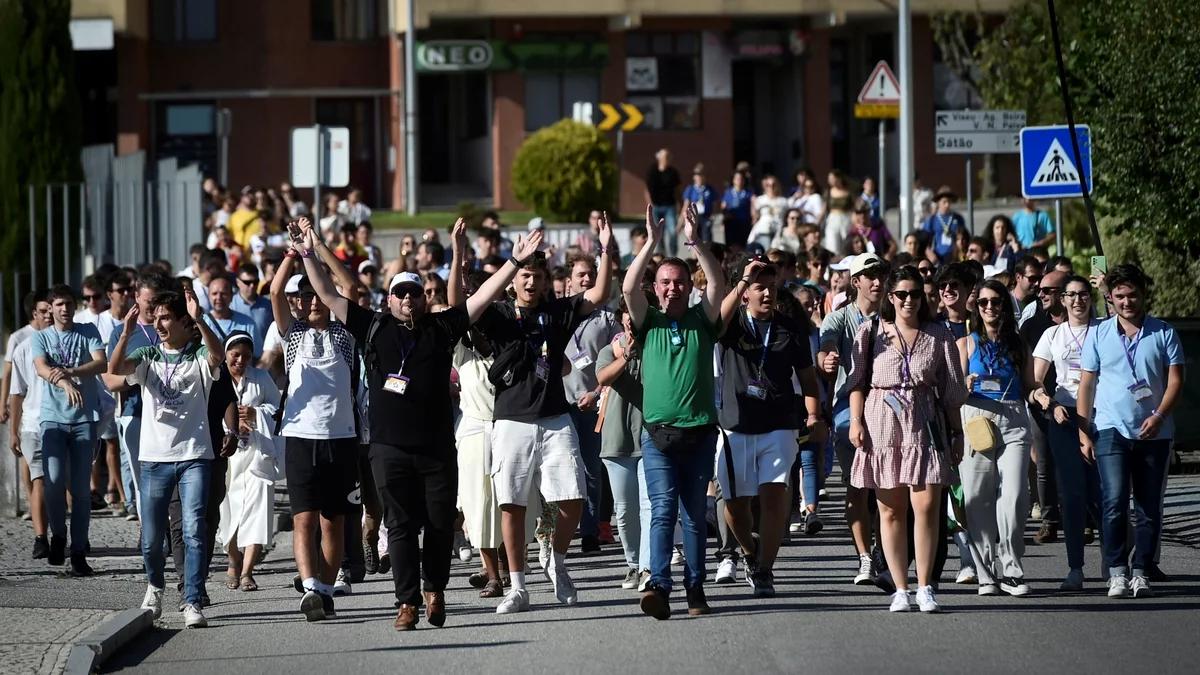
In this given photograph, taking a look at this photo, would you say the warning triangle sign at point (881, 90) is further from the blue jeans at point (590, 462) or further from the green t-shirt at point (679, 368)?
the green t-shirt at point (679, 368)

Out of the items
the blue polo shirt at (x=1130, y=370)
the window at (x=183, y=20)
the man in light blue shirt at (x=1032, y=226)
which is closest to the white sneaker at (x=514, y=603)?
the blue polo shirt at (x=1130, y=370)

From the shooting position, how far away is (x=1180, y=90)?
59.5ft

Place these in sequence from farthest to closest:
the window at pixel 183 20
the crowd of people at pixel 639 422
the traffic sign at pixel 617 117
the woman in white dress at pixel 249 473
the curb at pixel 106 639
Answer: the window at pixel 183 20 < the traffic sign at pixel 617 117 < the woman in white dress at pixel 249 473 < the crowd of people at pixel 639 422 < the curb at pixel 106 639

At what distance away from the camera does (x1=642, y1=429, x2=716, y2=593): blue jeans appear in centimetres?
1105

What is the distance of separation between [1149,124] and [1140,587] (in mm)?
8079

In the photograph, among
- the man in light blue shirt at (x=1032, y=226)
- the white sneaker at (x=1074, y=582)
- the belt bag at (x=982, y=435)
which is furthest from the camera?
the man in light blue shirt at (x=1032, y=226)

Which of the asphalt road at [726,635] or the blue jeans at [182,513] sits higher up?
the blue jeans at [182,513]

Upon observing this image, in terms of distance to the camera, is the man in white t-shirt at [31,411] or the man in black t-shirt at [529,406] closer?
the man in black t-shirt at [529,406]

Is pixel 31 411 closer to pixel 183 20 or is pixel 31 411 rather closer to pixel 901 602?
pixel 901 602

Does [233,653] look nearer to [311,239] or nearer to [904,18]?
[311,239]

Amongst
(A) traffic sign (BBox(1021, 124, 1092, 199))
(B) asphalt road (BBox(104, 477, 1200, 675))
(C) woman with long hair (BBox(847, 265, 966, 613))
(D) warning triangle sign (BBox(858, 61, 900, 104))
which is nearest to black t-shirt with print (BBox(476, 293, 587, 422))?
(B) asphalt road (BBox(104, 477, 1200, 675))

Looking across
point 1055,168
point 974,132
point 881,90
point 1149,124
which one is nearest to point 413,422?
point 1055,168

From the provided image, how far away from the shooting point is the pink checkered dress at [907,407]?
11188 mm

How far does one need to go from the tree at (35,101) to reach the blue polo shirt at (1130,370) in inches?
743
